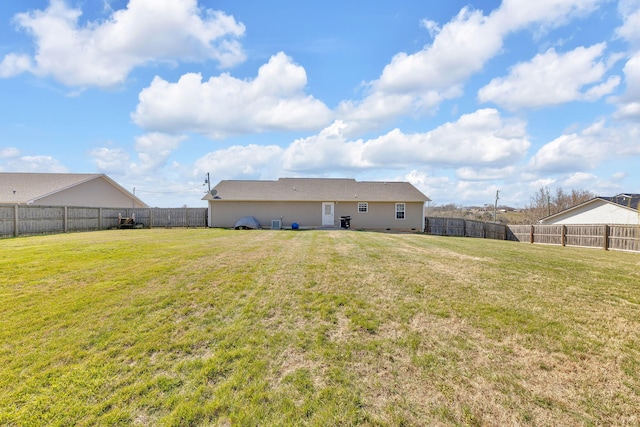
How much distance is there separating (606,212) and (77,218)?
36024 mm

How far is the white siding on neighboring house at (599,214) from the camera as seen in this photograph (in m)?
21.0

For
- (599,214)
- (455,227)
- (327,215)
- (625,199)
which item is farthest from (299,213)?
(625,199)

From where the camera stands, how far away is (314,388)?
10.7ft

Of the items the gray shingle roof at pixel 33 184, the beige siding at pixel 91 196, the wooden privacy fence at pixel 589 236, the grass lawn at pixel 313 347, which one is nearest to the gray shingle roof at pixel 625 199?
the wooden privacy fence at pixel 589 236

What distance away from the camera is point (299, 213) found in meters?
24.9

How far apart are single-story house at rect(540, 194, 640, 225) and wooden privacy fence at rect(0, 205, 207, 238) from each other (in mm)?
30554

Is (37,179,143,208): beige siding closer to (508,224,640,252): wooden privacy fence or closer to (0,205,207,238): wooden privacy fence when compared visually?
(0,205,207,238): wooden privacy fence

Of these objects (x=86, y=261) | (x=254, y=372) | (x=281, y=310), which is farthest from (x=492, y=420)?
(x=86, y=261)

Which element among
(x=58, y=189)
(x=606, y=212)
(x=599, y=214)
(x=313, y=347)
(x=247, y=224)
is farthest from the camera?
(x=599, y=214)

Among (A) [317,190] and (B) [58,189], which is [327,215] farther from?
(B) [58,189]

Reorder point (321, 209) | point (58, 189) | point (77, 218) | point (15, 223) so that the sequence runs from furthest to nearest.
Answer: point (321, 209) < point (58, 189) < point (77, 218) < point (15, 223)

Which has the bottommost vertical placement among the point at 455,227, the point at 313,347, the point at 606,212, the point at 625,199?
the point at 313,347

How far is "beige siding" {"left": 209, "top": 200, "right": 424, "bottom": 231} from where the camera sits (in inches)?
981

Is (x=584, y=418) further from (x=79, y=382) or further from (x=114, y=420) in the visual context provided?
(x=79, y=382)
